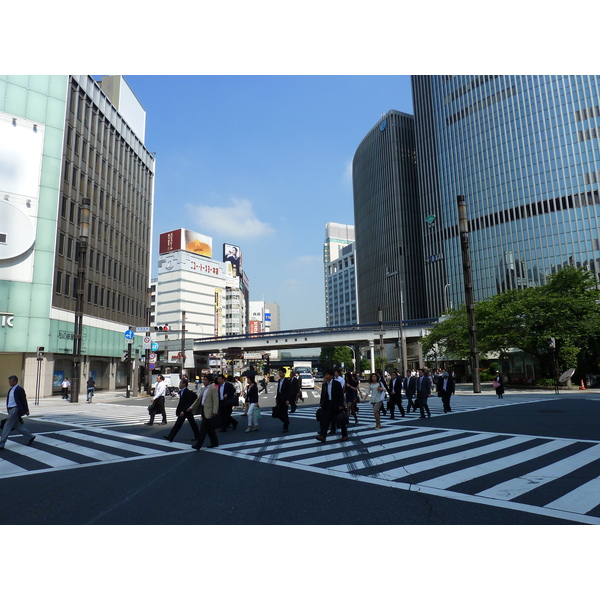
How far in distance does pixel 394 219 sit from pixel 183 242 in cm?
5063

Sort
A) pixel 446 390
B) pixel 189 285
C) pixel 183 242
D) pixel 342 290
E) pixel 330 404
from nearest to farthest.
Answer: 1. pixel 330 404
2. pixel 446 390
3. pixel 189 285
4. pixel 183 242
5. pixel 342 290

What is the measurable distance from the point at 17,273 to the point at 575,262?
7827 cm

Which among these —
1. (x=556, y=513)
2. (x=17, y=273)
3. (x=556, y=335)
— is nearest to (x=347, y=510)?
(x=556, y=513)

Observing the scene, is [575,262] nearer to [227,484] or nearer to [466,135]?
[466,135]

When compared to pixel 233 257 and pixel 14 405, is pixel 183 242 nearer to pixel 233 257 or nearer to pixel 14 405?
pixel 233 257

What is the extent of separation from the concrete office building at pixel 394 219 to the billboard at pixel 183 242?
142ft

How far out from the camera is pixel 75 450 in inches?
414

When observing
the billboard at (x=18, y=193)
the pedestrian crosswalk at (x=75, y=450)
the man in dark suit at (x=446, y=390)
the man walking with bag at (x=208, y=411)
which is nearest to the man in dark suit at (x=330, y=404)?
the man walking with bag at (x=208, y=411)

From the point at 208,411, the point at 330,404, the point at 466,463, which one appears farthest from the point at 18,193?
the point at 466,463

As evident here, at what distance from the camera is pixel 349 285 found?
172750 mm

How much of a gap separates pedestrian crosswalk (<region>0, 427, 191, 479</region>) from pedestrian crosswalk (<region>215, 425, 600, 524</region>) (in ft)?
6.31

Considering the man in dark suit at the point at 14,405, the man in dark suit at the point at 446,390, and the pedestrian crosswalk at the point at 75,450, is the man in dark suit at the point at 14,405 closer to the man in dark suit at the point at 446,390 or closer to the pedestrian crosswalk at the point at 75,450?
the pedestrian crosswalk at the point at 75,450

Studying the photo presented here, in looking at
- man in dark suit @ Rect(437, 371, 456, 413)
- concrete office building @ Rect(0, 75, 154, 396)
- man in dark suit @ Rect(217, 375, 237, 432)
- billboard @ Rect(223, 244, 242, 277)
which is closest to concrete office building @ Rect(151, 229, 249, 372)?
billboard @ Rect(223, 244, 242, 277)

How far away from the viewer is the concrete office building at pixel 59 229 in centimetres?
3278
